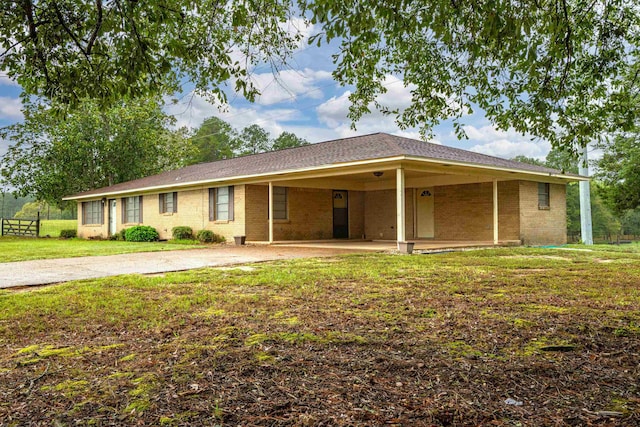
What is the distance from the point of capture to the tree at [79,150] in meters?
31.2

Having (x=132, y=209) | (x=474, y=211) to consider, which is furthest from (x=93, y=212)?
(x=474, y=211)

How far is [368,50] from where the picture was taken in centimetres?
699

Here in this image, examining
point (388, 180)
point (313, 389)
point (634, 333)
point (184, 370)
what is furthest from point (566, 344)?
point (388, 180)

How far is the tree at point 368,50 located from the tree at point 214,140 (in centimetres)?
4991

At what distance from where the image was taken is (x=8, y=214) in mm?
74625

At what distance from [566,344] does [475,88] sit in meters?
4.25

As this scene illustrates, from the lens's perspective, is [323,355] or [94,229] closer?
[323,355]

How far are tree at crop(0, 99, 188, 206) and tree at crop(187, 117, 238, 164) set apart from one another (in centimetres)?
2042

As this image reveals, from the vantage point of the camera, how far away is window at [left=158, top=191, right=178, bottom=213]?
73.5 feet

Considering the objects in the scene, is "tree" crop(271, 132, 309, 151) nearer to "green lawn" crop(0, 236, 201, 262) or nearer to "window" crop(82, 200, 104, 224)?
"window" crop(82, 200, 104, 224)

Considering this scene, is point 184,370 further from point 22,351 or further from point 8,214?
point 8,214

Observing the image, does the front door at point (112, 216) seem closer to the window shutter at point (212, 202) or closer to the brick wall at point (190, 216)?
the brick wall at point (190, 216)

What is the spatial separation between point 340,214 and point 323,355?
58.5 feet

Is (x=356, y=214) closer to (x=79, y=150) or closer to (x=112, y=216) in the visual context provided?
(x=112, y=216)
